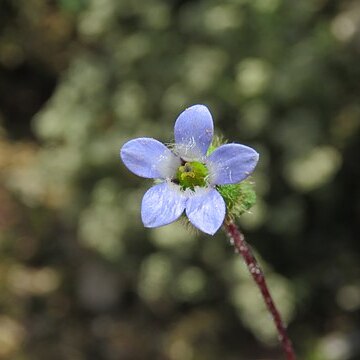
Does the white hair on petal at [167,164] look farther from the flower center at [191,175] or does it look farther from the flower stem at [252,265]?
the flower stem at [252,265]

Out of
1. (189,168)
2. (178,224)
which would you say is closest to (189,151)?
(189,168)

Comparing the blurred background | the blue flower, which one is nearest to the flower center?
the blue flower

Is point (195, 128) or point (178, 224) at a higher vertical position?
point (178, 224)

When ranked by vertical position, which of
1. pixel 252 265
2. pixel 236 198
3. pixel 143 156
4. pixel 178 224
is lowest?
pixel 252 265

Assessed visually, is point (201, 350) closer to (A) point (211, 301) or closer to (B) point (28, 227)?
(A) point (211, 301)

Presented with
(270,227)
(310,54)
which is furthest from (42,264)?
(310,54)

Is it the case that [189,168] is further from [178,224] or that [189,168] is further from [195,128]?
[178,224]

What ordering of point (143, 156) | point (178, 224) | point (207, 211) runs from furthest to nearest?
1. point (178, 224)
2. point (143, 156)
3. point (207, 211)
